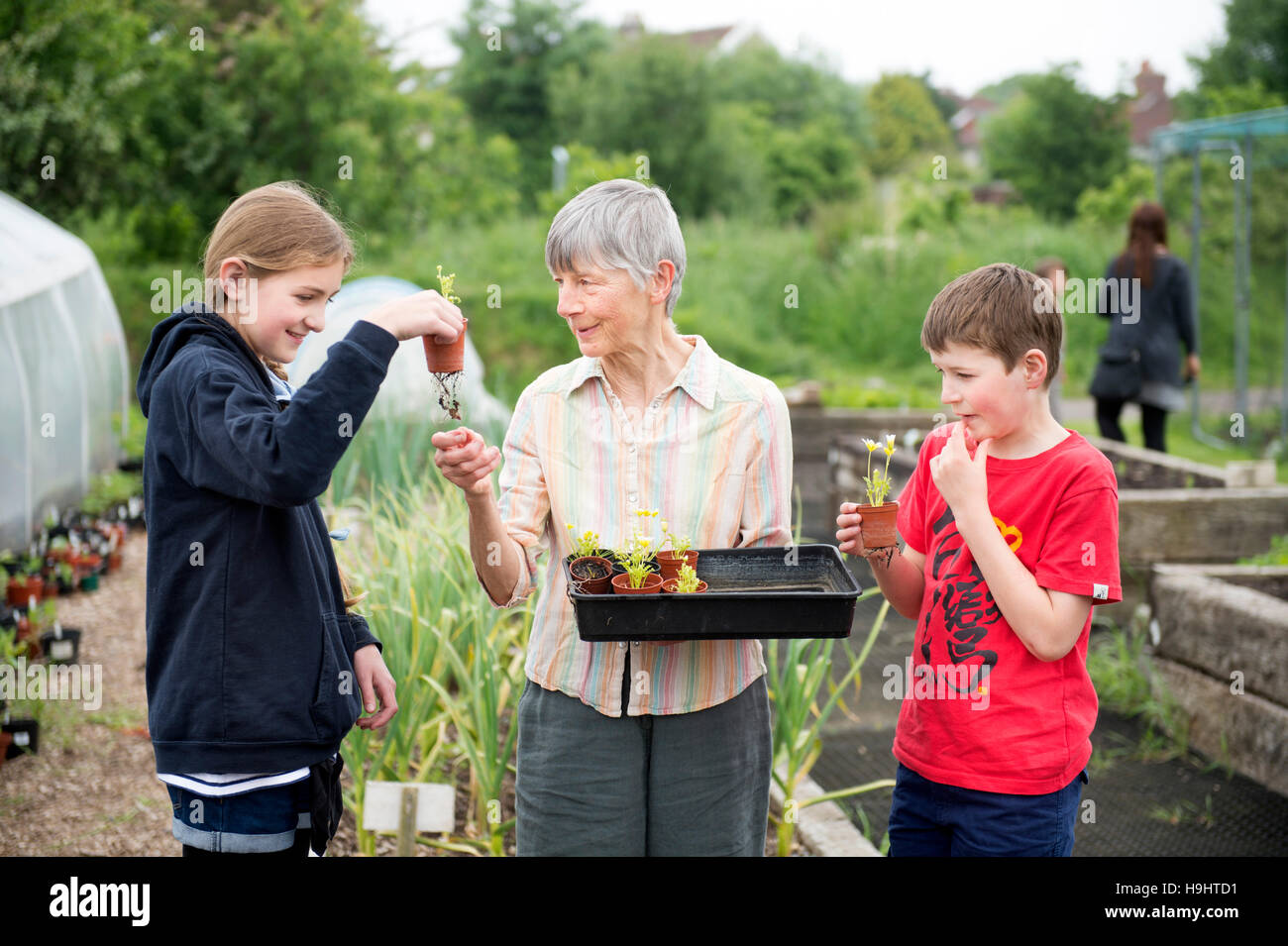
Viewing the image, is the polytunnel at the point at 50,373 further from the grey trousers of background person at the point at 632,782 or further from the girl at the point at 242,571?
the grey trousers of background person at the point at 632,782

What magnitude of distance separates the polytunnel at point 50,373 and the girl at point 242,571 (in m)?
3.65

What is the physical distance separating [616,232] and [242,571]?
76cm

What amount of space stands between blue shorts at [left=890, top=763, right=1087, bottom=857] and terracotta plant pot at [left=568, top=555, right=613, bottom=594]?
62cm

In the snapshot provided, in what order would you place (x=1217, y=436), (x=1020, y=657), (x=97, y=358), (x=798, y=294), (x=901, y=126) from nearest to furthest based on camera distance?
(x=1020, y=657) → (x=97, y=358) → (x=1217, y=436) → (x=798, y=294) → (x=901, y=126)

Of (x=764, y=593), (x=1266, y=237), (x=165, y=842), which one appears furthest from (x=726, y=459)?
(x=1266, y=237)

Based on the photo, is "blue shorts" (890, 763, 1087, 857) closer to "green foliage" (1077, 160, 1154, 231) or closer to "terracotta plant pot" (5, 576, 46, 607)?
"terracotta plant pot" (5, 576, 46, 607)

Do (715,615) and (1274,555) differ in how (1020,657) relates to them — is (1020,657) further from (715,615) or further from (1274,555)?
(1274,555)

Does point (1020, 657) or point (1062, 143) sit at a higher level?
point (1062, 143)

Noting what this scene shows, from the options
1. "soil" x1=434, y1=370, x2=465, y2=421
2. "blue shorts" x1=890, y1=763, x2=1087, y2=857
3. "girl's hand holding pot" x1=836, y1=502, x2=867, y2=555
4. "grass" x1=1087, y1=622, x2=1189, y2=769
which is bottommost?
"grass" x1=1087, y1=622, x2=1189, y2=769

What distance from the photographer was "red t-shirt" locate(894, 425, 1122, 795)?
174 centimetres

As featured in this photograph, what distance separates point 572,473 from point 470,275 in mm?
10732

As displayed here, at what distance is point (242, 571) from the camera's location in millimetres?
1659

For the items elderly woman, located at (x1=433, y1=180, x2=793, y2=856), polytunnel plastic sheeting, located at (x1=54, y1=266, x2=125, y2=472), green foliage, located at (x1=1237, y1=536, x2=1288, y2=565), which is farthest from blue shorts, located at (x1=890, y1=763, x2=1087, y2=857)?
polytunnel plastic sheeting, located at (x1=54, y1=266, x2=125, y2=472)

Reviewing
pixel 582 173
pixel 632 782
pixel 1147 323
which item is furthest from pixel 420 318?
pixel 582 173
